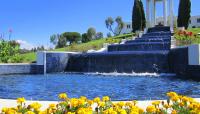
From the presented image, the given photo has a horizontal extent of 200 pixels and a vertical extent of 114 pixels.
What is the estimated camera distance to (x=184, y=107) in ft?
14.3

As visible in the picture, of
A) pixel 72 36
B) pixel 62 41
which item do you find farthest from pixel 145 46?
pixel 72 36

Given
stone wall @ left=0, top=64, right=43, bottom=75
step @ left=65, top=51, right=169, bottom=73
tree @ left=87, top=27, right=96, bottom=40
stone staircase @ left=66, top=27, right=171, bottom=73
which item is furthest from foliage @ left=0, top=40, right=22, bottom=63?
tree @ left=87, top=27, right=96, bottom=40

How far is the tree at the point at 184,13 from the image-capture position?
121 feet

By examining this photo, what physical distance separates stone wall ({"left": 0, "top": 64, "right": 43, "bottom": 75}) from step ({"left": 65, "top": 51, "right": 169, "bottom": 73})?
9.13 feet

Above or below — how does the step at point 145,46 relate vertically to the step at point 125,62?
above

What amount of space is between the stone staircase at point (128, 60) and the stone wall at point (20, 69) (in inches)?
96.5

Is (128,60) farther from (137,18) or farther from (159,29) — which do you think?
(137,18)

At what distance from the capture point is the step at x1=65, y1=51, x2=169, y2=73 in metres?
22.6

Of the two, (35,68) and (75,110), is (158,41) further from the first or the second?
(75,110)

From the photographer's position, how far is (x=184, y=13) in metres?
37.1

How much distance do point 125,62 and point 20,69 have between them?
22.4ft

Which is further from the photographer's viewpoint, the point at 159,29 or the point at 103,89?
the point at 159,29

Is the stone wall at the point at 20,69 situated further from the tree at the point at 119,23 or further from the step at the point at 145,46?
the tree at the point at 119,23

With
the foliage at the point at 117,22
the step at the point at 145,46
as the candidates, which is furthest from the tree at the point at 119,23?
the step at the point at 145,46
